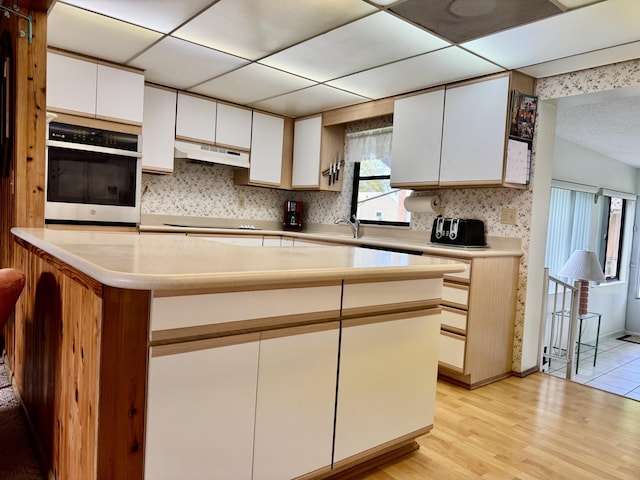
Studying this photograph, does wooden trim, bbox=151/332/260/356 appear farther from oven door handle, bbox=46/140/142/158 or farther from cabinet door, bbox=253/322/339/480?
oven door handle, bbox=46/140/142/158

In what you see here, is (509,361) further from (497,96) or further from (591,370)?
(591,370)

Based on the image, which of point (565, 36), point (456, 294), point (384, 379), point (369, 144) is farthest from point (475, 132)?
point (384, 379)

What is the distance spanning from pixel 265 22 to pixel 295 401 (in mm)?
2138

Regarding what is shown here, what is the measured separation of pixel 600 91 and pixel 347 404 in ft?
8.75

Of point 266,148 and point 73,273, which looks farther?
point 266,148

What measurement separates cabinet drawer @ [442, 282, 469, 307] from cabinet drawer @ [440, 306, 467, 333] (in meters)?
0.06

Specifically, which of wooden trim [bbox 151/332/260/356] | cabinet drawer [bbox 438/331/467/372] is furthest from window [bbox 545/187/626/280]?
wooden trim [bbox 151/332/260/356]

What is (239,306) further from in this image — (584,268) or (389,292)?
(584,268)

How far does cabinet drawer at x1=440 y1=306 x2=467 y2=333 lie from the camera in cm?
293

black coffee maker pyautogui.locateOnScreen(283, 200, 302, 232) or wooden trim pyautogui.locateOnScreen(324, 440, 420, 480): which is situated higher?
black coffee maker pyautogui.locateOnScreen(283, 200, 302, 232)

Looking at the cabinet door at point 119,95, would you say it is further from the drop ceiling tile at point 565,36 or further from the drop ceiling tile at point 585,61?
the drop ceiling tile at point 585,61

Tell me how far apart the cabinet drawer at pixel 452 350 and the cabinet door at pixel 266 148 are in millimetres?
2604

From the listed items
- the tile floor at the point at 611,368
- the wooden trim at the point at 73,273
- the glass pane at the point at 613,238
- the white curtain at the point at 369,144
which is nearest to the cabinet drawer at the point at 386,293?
the wooden trim at the point at 73,273

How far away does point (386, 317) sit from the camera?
1768 mm
